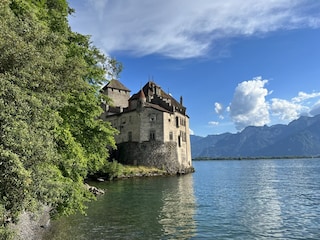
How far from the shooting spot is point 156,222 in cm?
2147

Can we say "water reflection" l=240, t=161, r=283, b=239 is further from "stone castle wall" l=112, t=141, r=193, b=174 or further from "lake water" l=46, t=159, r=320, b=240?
"stone castle wall" l=112, t=141, r=193, b=174

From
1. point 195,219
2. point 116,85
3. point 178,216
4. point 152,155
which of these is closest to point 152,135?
point 152,155

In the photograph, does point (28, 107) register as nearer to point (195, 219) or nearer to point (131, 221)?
point (131, 221)

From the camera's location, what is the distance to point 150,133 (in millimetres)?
68688

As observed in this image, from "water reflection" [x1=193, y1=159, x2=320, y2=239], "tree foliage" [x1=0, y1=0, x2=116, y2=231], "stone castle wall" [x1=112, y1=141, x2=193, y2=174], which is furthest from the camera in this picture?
"stone castle wall" [x1=112, y1=141, x2=193, y2=174]

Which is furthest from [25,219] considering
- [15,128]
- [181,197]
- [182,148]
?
[182,148]

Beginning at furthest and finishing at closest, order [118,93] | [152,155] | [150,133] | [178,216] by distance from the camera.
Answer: [118,93] < [150,133] < [152,155] < [178,216]

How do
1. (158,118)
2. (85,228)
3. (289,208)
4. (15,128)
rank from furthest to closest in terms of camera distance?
(158,118)
(289,208)
(85,228)
(15,128)

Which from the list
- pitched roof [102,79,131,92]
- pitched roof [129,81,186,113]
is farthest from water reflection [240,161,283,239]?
pitched roof [102,79,131,92]

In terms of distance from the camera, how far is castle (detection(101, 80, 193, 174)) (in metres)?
68.1

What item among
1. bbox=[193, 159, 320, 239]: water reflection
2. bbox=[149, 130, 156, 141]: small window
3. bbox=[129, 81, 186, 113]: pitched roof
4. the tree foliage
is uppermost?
bbox=[129, 81, 186, 113]: pitched roof

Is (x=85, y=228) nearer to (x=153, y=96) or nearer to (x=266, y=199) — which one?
(x=266, y=199)

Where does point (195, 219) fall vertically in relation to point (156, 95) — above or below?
below

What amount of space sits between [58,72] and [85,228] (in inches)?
434
